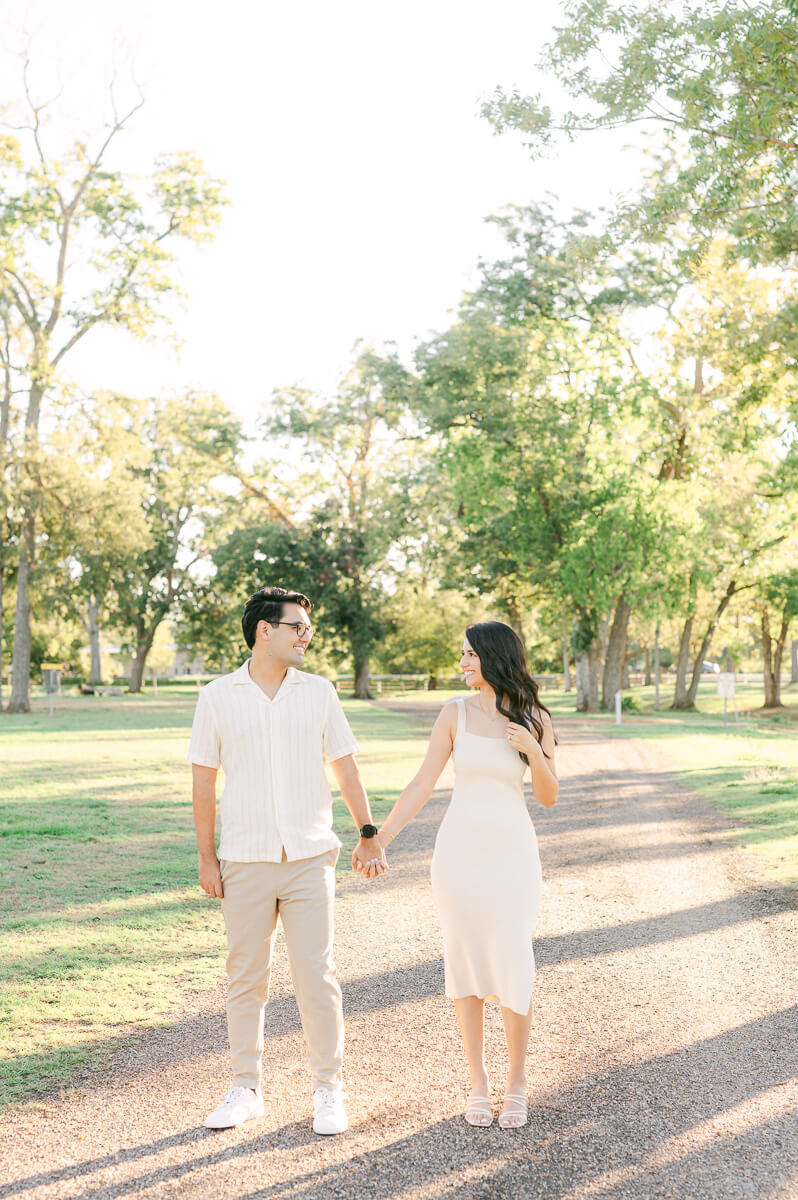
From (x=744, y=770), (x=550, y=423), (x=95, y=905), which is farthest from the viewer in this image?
(x=550, y=423)

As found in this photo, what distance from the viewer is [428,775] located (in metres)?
4.53

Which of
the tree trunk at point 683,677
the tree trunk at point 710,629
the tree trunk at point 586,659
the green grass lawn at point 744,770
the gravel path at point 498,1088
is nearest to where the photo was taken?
the gravel path at point 498,1088

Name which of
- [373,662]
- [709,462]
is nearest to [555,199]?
[709,462]

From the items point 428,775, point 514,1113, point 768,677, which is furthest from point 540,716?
point 768,677

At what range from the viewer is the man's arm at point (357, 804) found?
14.5ft

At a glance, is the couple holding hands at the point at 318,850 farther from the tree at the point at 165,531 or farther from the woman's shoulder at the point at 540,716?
the tree at the point at 165,531

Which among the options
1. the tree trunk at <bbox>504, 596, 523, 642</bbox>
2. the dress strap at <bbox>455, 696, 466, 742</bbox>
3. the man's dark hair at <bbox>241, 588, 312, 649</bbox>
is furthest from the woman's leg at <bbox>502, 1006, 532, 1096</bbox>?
the tree trunk at <bbox>504, 596, 523, 642</bbox>

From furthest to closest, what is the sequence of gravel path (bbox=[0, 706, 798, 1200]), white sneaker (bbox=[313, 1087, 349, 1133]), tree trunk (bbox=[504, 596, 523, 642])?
tree trunk (bbox=[504, 596, 523, 642]) < white sneaker (bbox=[313, 1087, 349, 1133]) < gravel path (bbox=[0, 706, 798, 1200])

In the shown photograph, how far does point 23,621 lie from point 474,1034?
35.1 m

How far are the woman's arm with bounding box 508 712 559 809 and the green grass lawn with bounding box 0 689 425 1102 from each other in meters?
2.43

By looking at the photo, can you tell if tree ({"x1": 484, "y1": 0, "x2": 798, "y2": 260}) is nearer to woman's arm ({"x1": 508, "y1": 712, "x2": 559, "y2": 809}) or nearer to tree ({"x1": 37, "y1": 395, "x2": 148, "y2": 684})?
woman's arm ({"x1": 508, "y1": 712, "x2": 559, "y2": 809})

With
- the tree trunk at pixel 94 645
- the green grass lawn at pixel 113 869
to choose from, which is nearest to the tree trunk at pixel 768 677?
the green grass lawn at pixel 113 869

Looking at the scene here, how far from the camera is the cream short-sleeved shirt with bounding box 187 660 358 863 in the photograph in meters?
4.24

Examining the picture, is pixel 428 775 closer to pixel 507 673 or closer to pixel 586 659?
pixel 507 673
